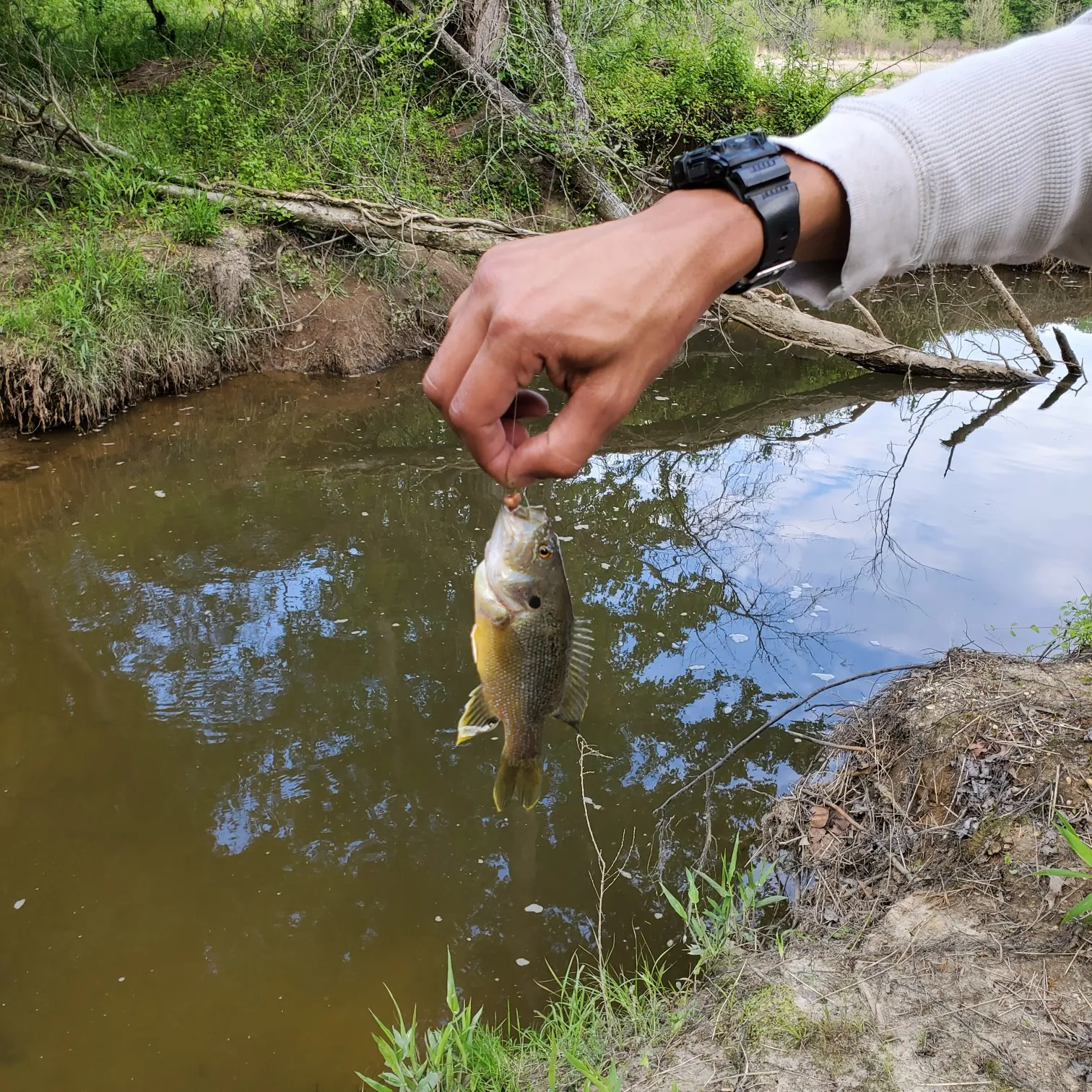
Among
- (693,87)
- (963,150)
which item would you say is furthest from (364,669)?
(693,87)

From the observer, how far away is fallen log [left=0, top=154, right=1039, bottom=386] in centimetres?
923

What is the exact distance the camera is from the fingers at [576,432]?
1180 mm

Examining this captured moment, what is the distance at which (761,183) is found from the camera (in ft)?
3.89

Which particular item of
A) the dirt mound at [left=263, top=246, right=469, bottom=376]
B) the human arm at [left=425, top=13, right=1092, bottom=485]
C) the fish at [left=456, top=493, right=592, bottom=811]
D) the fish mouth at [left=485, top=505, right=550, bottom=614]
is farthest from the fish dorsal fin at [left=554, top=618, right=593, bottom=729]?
the dirt mound at [left=263, top=246, right=469, bottom=376]

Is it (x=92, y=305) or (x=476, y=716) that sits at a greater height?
(x=476, y=716)

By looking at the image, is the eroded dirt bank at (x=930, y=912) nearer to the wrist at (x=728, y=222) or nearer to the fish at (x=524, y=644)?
the fish at (x=524, y=644)

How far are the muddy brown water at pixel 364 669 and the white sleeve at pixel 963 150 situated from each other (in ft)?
9.72

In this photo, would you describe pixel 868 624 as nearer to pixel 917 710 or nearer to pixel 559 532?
pixel 917 710

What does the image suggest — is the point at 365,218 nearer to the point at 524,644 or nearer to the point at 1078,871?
the point at 524,644

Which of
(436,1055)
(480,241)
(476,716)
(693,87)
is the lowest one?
(436,1055)

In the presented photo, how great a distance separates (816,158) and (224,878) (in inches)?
141

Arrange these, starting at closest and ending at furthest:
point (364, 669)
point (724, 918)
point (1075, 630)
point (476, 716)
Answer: point (476, 716), point (724, 918), point (1075, 630), point (364, 669)

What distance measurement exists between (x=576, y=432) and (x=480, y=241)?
8.62m

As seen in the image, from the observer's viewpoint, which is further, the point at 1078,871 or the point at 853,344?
the point at 853,344
